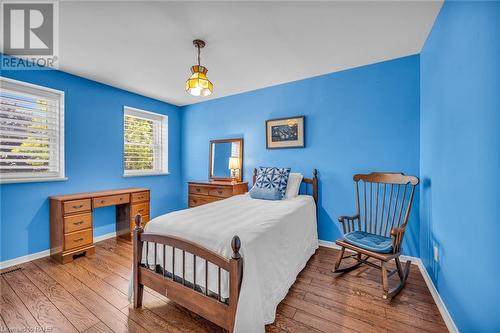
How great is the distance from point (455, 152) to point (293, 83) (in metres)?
2.31

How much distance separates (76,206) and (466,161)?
3.82 meters

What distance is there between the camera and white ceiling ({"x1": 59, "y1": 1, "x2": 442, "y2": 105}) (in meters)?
1.76

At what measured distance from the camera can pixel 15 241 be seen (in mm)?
2521

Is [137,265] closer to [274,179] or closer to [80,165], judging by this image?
[274,179]

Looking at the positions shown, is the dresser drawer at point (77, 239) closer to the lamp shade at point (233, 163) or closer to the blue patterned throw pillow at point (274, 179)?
the lamp shade at point (233, 163)

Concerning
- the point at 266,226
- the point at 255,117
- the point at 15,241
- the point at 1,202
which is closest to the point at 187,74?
the point at 255,117

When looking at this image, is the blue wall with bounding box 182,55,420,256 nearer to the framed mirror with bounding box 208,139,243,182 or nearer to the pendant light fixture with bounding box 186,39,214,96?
the framed mirror with bounding box 208,139,243,182

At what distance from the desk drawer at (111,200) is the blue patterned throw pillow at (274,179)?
6.59ft

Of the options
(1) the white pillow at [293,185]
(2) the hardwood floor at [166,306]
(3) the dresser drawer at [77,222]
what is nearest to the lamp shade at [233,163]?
(1) the white pillow at [293,185]

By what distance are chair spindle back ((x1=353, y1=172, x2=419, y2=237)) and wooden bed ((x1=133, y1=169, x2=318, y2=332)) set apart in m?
1.79

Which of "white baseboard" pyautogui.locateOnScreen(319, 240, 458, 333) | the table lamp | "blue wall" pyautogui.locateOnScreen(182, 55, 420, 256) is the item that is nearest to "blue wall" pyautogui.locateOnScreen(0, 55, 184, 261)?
the table lamp

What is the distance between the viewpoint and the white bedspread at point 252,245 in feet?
4.35

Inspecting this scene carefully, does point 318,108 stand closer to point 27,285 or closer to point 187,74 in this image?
point 187,74

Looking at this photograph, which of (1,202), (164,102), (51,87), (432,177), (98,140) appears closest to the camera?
(432,177)
